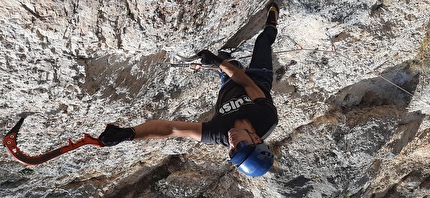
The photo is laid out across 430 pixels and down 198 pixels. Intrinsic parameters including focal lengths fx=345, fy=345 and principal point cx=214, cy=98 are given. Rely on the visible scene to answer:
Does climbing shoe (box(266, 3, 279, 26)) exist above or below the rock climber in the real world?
above

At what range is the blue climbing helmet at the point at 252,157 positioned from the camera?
305 centimetres

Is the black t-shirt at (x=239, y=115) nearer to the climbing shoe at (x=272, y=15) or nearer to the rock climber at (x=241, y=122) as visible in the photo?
the rock climber at (x=241, y=122)

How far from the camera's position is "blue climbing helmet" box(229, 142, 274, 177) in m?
3.05

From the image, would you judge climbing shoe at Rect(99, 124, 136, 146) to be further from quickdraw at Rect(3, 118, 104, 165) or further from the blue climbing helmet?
the blue climbing helmet

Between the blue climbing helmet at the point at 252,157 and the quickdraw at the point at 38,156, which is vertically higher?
the quickdraw at the point at 38,156

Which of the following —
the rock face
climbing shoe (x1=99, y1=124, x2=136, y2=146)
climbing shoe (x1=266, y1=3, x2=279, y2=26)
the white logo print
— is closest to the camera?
the rock face

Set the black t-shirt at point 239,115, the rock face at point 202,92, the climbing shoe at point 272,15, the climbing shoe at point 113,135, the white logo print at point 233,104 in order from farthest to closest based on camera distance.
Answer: the climbing shoe at point 272,15, the white logo print at point 233,104, the black t-shirt at point 239,115, the climbing shoe at point 113,135, the rock face at point 202,92

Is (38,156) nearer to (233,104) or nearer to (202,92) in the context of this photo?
(233,104)

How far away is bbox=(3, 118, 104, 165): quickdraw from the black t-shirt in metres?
1.13

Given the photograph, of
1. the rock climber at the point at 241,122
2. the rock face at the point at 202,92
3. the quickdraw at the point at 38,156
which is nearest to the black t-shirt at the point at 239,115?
the rock climber at the point at 241,122

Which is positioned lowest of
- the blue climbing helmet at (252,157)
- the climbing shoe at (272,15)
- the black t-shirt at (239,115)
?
the blue climbing helmet at (252,157)

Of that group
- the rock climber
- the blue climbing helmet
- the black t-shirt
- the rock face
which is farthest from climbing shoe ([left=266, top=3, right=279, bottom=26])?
the blue climbing helmet

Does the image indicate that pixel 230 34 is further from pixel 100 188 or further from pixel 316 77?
pixel 100 188

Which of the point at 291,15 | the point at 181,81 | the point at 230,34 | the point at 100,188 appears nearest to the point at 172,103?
the point at 181,81
